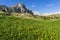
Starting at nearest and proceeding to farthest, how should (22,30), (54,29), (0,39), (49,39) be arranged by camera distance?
(0,39), (49,39), (22,30), (54,29)

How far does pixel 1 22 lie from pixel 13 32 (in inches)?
284

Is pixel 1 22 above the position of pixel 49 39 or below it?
above

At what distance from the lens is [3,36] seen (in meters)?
33.6

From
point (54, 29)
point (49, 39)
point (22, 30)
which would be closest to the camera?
point (49, 39)

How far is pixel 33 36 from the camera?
3547 centimetres

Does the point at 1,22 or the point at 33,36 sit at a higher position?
the point at 1,22

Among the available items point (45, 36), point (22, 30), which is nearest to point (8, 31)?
point (22, 30)

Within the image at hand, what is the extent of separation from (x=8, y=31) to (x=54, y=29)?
38.9 feet

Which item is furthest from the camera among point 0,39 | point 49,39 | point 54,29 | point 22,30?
point 54,29

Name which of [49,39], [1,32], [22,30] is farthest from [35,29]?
[1,32]

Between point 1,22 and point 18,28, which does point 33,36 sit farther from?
point 1,22

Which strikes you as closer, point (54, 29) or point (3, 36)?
point (3, 36)

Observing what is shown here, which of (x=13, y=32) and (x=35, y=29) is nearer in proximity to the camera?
(x=13, y=32)

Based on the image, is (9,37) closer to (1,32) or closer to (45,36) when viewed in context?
(1,32)
